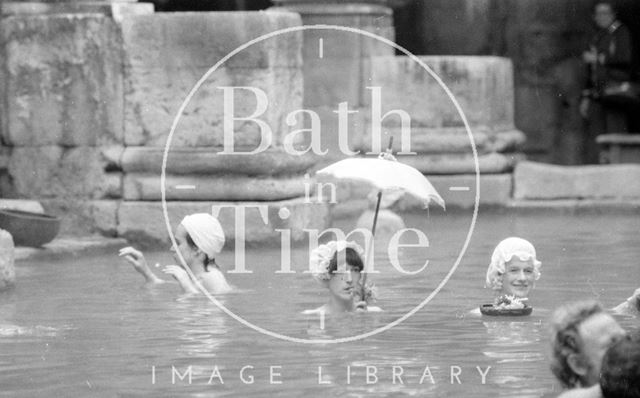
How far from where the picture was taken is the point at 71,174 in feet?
41.1

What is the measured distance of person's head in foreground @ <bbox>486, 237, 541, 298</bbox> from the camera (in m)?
8.58

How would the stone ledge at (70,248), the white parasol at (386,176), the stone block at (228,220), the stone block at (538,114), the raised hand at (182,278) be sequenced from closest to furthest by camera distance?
1. the white parasol at (386,176)
2. the raised hand at (182,278)
3. the stone ledge at (70,248)
4. the stone block at (228,220)
5. the stone block at (538,114)

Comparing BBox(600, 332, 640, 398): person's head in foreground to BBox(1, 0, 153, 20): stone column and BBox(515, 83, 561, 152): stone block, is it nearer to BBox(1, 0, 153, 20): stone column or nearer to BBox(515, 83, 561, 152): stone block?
BBox(1, 0, 153, 20): stone column

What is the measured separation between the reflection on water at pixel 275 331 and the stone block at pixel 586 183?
345 centimetres

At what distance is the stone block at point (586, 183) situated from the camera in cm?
1533

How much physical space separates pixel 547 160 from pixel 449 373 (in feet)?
38.2

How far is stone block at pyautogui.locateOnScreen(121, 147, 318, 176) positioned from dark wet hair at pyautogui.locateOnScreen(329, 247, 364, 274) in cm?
377

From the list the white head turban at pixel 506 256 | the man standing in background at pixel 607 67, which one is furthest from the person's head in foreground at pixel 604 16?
the white head turban at pixel 506 256

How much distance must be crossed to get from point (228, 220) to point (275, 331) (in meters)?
4.01

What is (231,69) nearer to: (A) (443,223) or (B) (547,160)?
A: (A) (443,223)

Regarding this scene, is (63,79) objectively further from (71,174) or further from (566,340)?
(566,340)

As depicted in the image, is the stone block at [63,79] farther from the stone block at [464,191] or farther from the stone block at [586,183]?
the stone block at [586,183]

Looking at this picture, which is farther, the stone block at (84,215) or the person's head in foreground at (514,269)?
the stone block at (84,215)

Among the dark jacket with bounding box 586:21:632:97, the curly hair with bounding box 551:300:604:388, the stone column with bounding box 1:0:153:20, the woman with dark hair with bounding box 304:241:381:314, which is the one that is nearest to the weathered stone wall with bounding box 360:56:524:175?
the dark jacket with bounding box 586:21:632:97
